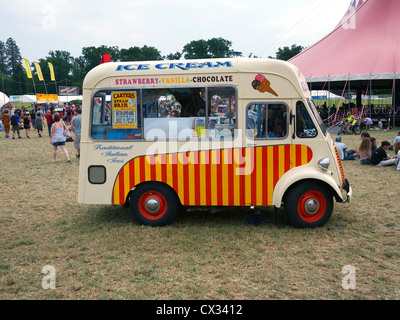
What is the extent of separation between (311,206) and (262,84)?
7.09 feet

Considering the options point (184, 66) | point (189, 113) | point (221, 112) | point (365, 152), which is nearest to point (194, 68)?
point (184, 66)

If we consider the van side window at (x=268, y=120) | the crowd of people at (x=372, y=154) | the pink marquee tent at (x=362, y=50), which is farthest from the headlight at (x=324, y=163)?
the pink marquee tent at (x=362, y=50)

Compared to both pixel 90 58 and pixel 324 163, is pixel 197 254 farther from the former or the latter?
pixel 90 58

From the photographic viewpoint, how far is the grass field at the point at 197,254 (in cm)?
443

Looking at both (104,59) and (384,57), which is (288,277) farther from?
(384,57)

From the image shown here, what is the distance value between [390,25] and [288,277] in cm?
2207

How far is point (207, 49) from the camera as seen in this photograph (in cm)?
9919

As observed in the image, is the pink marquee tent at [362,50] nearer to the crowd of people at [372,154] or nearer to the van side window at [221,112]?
the crowd of people at [372,154]

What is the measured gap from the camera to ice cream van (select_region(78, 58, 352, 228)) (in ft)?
20.3

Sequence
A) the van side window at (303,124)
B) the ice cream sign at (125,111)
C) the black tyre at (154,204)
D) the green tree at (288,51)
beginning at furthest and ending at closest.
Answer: the green tree at (288,51) < the black tyre at (154,204) < the ice cream sign at (125,111) < the van side window at (303,124)

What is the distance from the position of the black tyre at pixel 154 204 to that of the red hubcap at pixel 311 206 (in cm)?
211

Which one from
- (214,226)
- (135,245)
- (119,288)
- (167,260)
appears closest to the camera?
(119,288)

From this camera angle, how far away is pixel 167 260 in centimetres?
523
